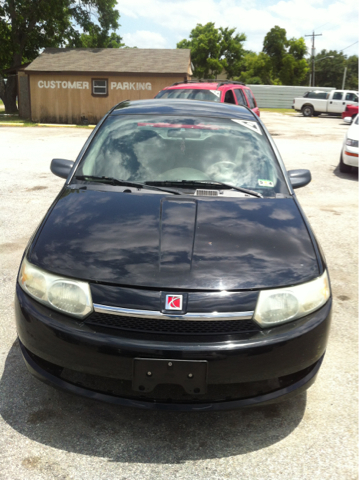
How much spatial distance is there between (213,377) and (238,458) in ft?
1.53

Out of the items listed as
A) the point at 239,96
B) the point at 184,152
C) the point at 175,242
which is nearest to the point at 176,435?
the point at 175,242

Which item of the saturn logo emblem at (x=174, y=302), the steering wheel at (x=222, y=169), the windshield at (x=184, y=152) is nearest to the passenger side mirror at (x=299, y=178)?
the windshield at (x=184, y=152)

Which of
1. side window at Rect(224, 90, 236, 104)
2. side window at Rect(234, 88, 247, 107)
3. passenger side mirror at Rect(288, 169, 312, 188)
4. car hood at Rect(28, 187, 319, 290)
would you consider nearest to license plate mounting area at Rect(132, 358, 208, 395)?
car hood at Rect(28, 187, 319, 290)

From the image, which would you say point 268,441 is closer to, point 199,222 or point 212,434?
point 212,434

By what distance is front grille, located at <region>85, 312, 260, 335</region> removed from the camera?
7.09 feet

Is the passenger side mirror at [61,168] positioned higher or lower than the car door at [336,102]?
lower

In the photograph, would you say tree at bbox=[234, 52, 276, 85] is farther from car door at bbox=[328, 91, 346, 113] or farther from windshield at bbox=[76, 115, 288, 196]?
windshield at bbox=[76, 115, 288, 196]

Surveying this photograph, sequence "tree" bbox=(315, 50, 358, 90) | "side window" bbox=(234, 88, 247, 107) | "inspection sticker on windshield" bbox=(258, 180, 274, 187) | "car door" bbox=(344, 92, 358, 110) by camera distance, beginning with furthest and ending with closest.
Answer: "tree" bbox=(315, 50, 358, 90) → "car door" bbox=(344, 92, 358, 110) → "side window" bbox=(234, 88, 247, 107) → "inspection sticker on windshield" bbox=(258, 180, 274, 187)

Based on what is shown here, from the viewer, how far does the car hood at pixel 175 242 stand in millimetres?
2307

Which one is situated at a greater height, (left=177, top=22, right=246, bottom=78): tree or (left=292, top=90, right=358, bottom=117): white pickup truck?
(left=177, top=22, right=246, bottom=78): tree

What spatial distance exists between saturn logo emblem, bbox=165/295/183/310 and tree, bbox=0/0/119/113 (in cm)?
2944

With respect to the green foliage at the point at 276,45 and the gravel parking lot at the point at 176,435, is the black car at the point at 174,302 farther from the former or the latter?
the green foliage at the point at 276,45

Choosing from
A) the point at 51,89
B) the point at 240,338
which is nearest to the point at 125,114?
the point at 240,338

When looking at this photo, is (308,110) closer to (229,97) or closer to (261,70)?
(229,97)
